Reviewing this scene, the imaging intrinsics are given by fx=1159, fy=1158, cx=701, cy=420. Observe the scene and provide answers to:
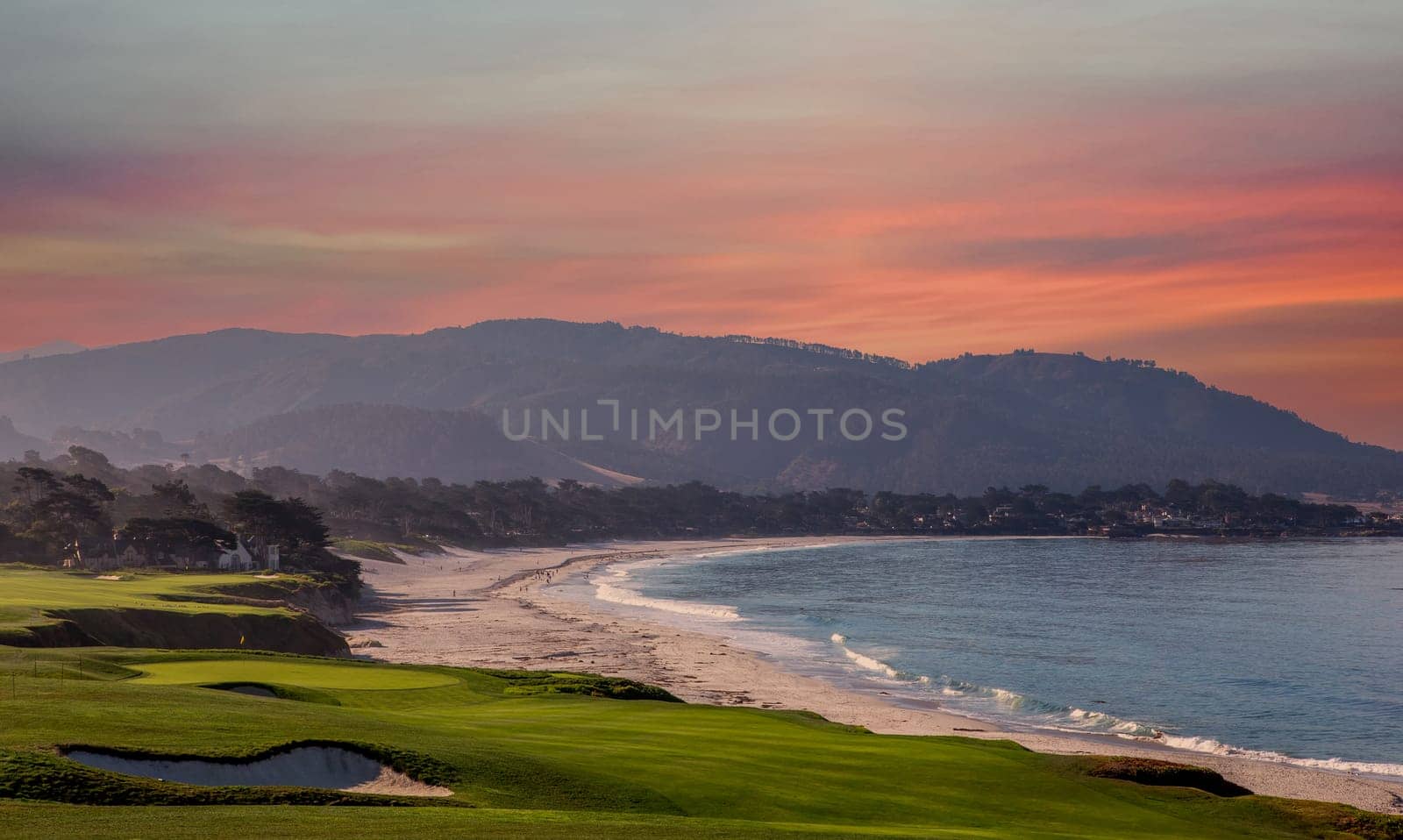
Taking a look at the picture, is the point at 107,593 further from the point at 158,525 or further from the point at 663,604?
the point at 663,604

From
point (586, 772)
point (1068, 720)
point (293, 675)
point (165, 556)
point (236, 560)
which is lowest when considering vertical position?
point (1068, 720)

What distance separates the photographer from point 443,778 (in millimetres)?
19172

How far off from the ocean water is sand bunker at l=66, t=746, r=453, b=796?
1326 inches

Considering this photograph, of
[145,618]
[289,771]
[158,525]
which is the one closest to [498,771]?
[289,771]

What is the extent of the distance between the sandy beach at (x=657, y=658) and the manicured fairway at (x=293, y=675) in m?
15.4

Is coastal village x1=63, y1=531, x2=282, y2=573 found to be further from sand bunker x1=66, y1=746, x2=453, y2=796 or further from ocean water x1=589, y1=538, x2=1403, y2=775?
sand bunker x1=66, y1=746, x2=453, y2=796

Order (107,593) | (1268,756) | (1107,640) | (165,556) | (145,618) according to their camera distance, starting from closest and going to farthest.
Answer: (1268,756) < (145,618) < (107,593) < (1107,640) < (165,556)

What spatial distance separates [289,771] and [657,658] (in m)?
45.2

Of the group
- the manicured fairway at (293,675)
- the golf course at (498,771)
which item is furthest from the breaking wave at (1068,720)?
the manicured fairway at (293,675)

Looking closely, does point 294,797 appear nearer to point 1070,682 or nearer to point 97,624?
point 97,624

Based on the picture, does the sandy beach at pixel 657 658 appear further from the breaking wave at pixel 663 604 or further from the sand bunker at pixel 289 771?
the sand bunker at pixel 289 771

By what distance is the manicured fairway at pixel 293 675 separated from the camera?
102ft

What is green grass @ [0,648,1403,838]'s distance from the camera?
15891mm

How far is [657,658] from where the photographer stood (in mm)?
63594
